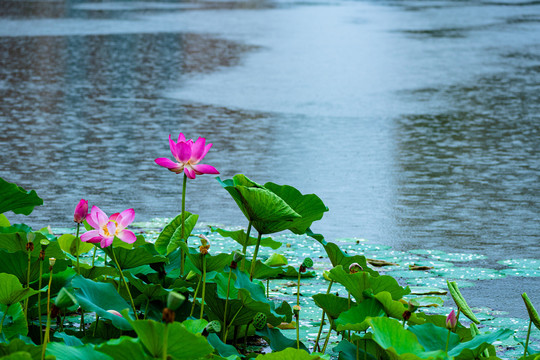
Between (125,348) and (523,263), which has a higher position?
(125,348)

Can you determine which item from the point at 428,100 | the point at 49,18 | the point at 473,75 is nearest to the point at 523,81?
the point at 473,75

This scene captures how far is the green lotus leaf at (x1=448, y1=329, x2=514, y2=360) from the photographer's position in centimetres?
200

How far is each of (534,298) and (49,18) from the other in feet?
52.9

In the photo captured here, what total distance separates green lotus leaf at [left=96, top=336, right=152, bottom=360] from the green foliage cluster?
0.39ft

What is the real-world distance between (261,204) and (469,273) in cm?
177

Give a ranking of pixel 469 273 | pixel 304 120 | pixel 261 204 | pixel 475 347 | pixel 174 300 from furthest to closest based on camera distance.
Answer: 1. pixel 304 120
2. pixel 469 273
3. pixel 261 204
4. pixel 475 347
5. pixel 174 300

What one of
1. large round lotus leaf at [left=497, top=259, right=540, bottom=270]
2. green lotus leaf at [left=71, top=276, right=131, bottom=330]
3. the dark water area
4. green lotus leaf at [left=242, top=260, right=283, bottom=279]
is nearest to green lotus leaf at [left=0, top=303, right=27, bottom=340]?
green lotus leaf at [left=71, top=276, right=131, bottom=330]

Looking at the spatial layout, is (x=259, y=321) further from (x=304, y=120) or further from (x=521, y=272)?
(x=304, y=120)

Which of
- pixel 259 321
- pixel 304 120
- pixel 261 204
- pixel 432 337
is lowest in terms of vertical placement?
pixel 304 120

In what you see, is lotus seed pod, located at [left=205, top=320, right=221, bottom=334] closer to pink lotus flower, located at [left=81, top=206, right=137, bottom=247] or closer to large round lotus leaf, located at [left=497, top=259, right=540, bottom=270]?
pink lotus flower, located at [left=81, top=206, right=137, bottom=247]

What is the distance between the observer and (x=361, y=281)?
2.29 metres

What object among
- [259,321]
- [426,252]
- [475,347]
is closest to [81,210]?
[259,321]

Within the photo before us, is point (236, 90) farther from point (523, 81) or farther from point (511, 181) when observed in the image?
point (511, 181)

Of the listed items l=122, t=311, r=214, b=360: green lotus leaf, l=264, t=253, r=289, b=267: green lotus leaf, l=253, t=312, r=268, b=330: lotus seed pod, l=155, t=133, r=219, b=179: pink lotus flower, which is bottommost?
l=253, t=312, r=268, b=330: lotus seed pod
